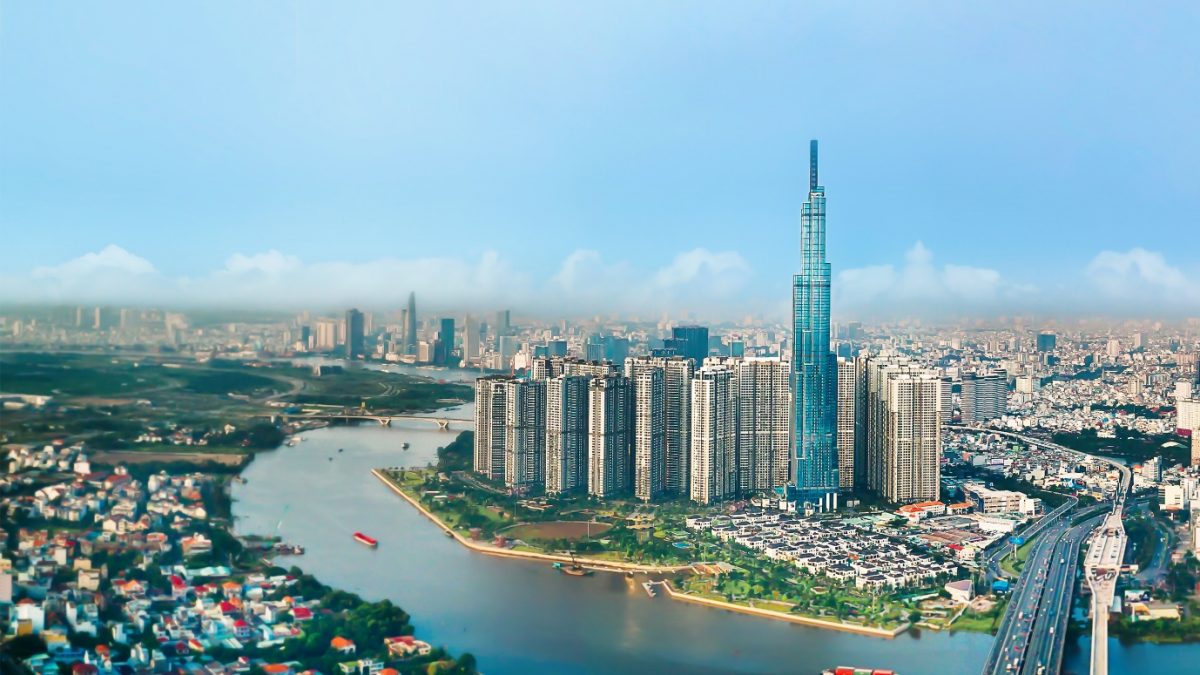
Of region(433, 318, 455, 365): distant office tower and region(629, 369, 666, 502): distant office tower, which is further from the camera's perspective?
region(433, 318, 455, 365): distant office tower

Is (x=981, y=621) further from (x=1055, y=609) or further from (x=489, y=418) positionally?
(x=489, y=418)

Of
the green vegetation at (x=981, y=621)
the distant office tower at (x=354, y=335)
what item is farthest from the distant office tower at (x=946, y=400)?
the distant office tower at (x=354, y=335)

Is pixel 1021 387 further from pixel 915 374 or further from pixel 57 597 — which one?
pixel 57 597

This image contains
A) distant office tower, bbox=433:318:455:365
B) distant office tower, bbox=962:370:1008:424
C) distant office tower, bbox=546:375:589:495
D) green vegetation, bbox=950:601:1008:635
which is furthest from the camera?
distant office tower, bbox=962:370:1008:424

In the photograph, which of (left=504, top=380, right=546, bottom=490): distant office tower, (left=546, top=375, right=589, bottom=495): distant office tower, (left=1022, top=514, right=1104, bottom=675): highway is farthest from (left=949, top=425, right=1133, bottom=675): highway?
(left=504, top=380, right=546, bottom=490): distant office tower

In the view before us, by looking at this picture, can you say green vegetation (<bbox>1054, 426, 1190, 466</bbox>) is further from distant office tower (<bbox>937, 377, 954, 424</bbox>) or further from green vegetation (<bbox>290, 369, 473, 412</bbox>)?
green vegetation (<bbox>290, 369, 473, 412</bbox>)

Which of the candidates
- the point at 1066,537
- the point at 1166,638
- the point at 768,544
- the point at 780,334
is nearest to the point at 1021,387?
the point at 780,334

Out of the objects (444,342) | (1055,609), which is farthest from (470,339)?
(1055,609)
